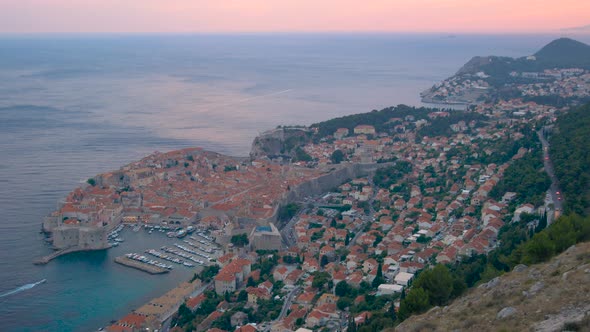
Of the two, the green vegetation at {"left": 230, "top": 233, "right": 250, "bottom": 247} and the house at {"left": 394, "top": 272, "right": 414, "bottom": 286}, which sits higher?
the house at {"left": 394, "top": 272, "right": 414, "bottom": 286}

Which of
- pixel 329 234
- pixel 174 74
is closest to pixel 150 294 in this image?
pixel 329 234

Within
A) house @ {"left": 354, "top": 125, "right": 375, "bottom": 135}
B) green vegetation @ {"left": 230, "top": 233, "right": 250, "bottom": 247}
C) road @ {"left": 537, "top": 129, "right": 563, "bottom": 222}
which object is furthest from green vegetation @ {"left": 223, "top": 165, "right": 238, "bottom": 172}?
road @ {"left": 537, "top": 129, "right": 563, "bottom": 222}

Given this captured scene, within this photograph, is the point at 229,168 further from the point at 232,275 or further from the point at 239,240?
the point at 232,275

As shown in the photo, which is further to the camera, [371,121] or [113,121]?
[113,121]

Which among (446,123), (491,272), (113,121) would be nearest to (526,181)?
(491,272)

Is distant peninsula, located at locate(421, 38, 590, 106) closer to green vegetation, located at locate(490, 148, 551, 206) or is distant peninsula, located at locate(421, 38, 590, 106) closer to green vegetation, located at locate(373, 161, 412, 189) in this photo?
green vegetation, located at locate(373, 161, 412, 189)

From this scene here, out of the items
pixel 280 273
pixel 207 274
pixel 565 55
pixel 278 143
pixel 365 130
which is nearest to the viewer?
pixel 280 273

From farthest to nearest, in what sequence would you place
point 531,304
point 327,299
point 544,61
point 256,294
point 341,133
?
point 544,61 → point 341,133 → point 256,294 → point 327,299 → point 531,304
